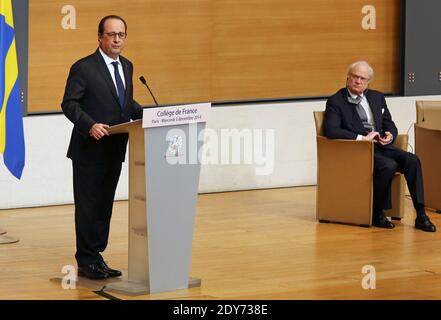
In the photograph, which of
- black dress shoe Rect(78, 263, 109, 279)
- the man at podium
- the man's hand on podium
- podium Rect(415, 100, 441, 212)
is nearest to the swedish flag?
the man at podium

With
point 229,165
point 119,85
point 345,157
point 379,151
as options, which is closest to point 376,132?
point 379,151

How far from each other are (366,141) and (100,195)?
8.42 ft

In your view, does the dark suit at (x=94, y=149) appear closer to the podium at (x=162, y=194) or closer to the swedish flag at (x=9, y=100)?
the podium at (x=162, y=194)

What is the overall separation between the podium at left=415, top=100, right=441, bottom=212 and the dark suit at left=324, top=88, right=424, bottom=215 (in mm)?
566

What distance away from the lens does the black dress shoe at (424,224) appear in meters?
8.57

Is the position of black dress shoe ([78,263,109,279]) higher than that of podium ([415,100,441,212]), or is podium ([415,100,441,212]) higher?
podium ([415,100,441,212])

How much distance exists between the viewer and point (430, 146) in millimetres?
9430

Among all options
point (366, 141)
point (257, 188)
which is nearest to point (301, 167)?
point (257, 188)

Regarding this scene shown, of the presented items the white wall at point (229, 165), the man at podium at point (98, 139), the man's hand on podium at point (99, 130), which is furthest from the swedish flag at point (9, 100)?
the man's hand on podium at point (99, 130)

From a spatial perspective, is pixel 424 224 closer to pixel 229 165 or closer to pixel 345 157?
pixel 345 157

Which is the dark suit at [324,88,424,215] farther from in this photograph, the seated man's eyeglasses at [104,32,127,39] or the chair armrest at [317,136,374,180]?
the seated man's eyeglasses at [104,32,127,39]

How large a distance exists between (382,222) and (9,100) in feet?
9.81

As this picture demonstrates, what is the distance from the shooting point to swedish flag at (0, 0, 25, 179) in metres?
8.02

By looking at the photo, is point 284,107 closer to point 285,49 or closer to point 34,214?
point 285,49
